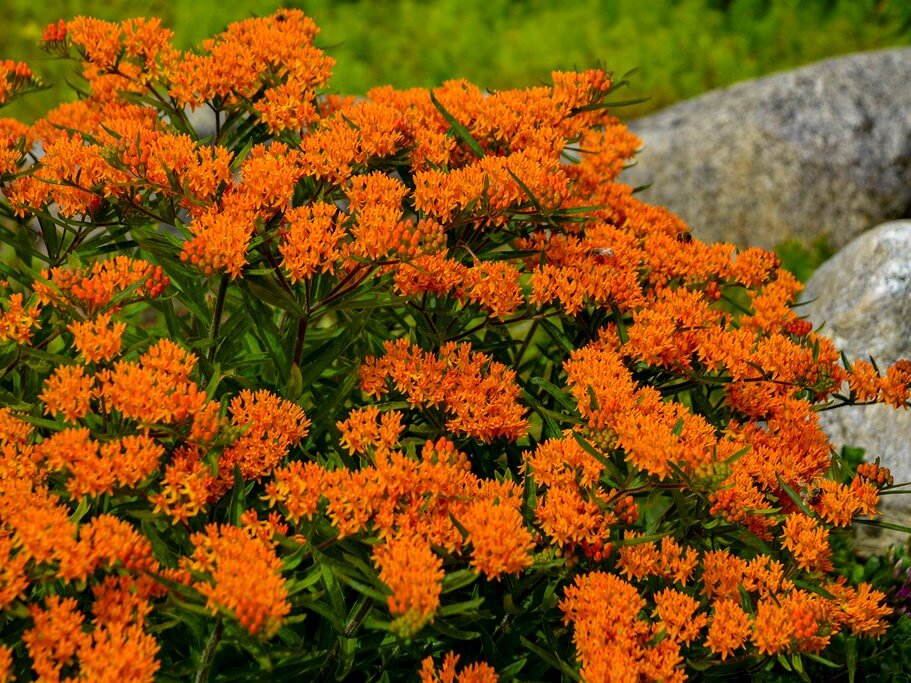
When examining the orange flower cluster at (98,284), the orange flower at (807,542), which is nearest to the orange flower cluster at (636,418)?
the orange flower at (807,542)

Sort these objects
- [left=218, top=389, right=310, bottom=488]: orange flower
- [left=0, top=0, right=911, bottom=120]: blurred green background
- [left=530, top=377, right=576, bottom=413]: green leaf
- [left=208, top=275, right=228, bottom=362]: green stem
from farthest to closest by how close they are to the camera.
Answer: [left=0, top=0, right=911, bottom=120]: blurred green background → [left=530, top=377, right=576, bottom=413]: green leaf → [left=208, top=275, right=228, bottom=362]: green stem → [left=218, top=389, right=310, bottom=488]: orange flower

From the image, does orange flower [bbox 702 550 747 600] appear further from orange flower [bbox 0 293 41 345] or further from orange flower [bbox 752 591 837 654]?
orange flower [bbox 0 293 41 345]

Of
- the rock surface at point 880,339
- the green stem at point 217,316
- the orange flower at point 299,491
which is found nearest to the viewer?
the orange flower at point 299,491

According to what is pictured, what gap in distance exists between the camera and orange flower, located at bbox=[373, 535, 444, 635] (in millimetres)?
1800

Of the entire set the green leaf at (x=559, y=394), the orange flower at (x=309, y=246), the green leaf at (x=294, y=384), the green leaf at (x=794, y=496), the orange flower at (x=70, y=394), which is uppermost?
the orange flower at (x=309, y=246)

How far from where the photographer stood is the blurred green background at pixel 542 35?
9.69 meters

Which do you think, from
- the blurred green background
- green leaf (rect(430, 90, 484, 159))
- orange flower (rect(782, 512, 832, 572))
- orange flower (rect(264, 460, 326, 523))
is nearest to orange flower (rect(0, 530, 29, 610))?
orange flower (rect(264, 460, 326, 523))

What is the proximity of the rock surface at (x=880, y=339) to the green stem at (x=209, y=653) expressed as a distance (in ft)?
10.7

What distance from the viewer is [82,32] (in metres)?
2.88

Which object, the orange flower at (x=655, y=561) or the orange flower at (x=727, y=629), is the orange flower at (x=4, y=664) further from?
the orange flower at (x=727, y=629)

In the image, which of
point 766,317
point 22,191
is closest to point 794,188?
point 766,317

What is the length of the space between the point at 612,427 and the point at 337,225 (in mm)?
809

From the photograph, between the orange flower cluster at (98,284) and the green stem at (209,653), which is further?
the orange flower cluster at (98,284)

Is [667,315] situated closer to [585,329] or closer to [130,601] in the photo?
[585,329]
